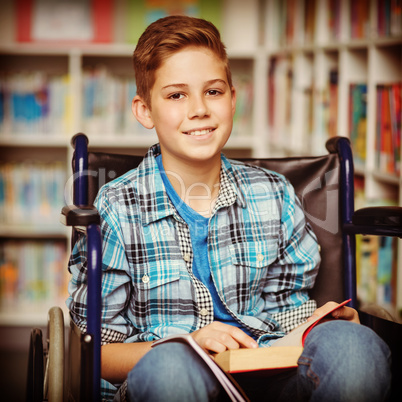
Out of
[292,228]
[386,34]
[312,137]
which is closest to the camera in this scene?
[292,228]

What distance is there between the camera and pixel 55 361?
1.14 meters

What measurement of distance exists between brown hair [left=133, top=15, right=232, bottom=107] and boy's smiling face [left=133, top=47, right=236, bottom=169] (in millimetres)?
12

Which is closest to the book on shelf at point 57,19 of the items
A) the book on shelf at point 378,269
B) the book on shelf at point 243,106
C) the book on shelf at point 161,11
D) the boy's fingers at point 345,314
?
the book on shelf at point 161,11

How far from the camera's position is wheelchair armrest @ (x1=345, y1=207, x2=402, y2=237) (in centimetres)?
119

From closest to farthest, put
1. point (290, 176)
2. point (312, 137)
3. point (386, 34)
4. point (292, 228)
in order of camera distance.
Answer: point (292, 228) → point (290, 176) → point (386, 34) → point (312, 137)

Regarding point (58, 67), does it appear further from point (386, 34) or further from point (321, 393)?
point (321, 393)

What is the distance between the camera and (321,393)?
91cm

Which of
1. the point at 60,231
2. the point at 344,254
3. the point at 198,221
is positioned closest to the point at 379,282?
the point at 344,254

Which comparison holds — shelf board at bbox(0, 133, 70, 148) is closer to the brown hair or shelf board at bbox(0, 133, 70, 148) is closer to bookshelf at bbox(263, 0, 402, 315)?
bookshelf at bbox(263, 0, 402, 315)

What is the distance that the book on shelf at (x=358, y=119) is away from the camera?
212cm

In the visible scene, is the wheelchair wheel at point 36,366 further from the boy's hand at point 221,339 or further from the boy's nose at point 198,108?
the boy's nose at point 198,108

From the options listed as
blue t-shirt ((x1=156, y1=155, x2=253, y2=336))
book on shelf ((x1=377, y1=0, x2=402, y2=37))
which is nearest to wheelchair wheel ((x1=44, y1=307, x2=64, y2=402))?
blue t-shirt ((x1=156, y1=155, x2=253, y2=336))

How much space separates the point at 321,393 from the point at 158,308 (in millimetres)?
410

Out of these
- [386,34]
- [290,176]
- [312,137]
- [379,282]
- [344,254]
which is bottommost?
[379,282]
